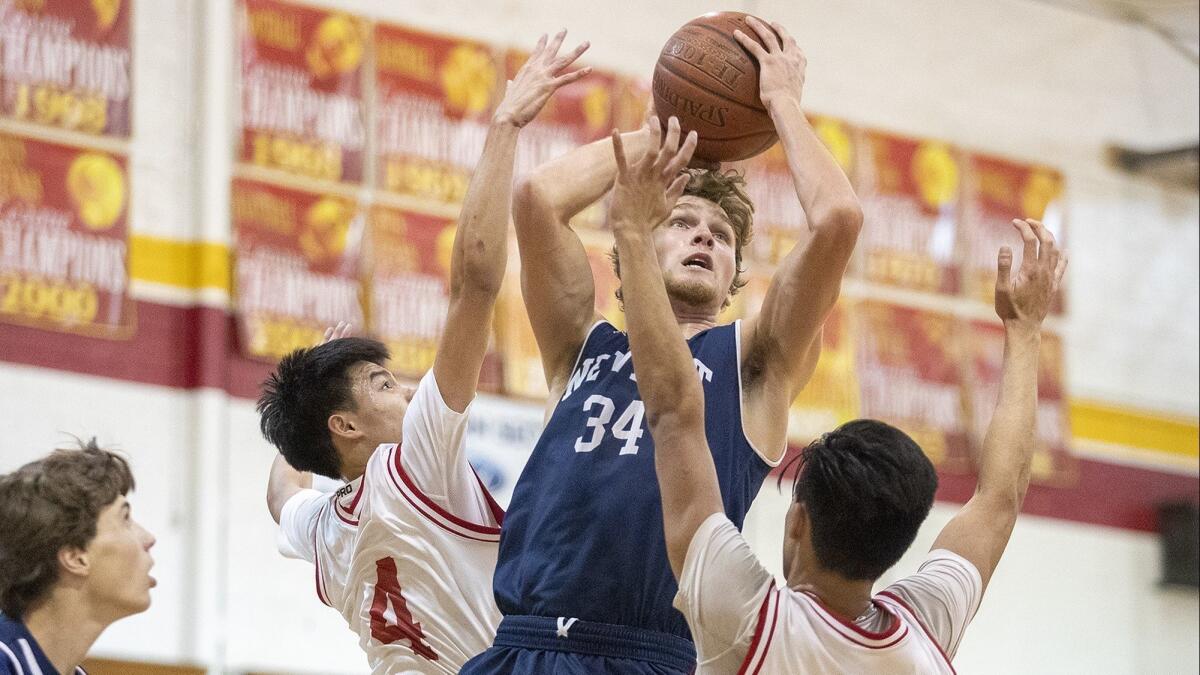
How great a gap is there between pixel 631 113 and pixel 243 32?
282 cm

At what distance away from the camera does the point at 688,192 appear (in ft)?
14.9

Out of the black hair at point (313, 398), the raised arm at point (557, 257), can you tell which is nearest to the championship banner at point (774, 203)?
the black hair at point (313, 398)

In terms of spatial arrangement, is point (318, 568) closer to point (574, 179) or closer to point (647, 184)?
point (574, 179)

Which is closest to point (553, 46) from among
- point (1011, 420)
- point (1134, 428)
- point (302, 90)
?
point (1011, 420)

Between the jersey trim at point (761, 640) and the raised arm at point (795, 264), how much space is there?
0.81m

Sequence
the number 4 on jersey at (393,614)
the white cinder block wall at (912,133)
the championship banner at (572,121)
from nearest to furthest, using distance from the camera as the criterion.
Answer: the number 4 on jersey at (393,614) → the white cinder block wall at (912,133) → the championship banner at (572,121)

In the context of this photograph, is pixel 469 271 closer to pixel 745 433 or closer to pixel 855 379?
pixel 745 433

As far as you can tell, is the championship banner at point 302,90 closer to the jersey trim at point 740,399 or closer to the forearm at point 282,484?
the forearm at point 282,484

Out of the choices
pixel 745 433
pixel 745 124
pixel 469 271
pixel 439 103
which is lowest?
pixel 745 433

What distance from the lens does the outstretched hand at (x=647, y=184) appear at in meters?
3.55

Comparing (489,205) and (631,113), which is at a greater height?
(631,113)

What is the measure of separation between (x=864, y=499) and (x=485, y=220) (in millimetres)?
1465

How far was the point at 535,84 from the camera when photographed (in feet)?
14.3

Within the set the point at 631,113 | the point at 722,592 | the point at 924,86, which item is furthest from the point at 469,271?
the point at 924,86
